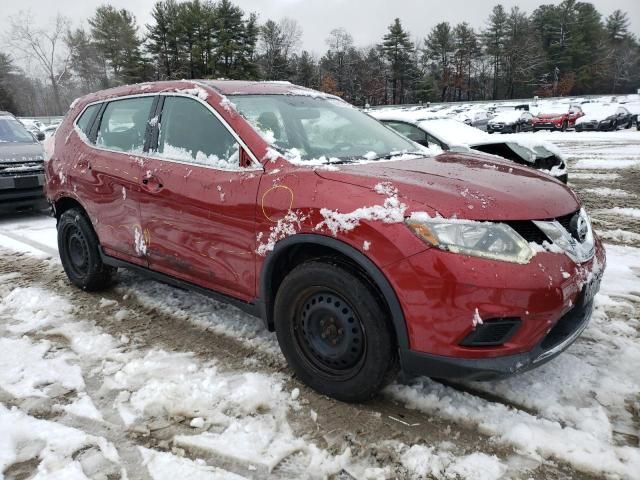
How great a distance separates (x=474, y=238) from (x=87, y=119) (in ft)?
11.9

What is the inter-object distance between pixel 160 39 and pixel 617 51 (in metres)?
61.6

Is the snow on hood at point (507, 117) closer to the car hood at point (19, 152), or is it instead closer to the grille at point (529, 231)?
the car hood at point (19, 152)

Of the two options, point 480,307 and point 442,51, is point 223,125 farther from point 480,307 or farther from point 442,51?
point 442,51

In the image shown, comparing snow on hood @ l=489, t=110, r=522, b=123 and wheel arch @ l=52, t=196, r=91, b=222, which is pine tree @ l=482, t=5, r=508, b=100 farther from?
wheel arch @ l=52, t=196, r=91, b=222

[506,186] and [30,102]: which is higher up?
[30,102]

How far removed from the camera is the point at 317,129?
3.40 m

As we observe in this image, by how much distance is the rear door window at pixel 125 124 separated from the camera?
3.81 metres

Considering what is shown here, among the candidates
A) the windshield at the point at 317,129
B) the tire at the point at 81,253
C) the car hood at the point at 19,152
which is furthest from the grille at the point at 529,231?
the car hood at the point at 19,152

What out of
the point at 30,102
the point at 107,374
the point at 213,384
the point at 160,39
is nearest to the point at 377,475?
the point at 213,384

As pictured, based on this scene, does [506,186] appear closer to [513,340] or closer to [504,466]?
[513,340]

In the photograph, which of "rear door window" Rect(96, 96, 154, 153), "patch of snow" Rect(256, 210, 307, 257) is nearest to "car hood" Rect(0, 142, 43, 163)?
"rear door window" Rect(96, 96, 154, 153)

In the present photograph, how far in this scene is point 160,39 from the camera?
52.2 m

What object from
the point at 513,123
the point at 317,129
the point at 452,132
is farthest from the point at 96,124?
the point at 513,123

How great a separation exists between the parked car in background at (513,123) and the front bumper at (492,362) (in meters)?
27.0
